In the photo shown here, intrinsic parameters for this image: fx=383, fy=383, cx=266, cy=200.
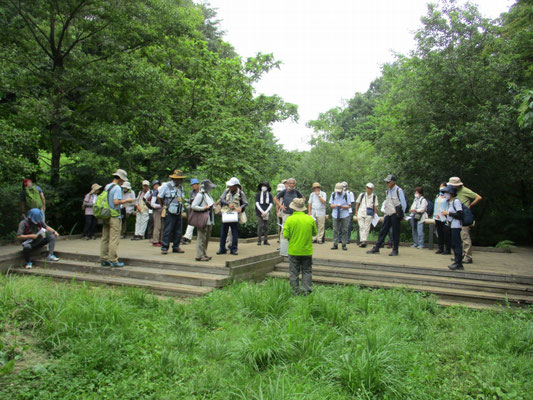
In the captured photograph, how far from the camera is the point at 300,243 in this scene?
6.92m

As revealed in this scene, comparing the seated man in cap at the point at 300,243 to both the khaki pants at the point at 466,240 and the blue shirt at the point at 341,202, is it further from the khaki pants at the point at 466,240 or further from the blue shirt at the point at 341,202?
the blue shirt at the point at 341,202

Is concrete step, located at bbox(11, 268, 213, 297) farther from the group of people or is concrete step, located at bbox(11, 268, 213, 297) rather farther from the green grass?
the green grass

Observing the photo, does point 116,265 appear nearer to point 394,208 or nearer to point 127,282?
point 127,282

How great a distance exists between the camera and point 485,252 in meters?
12.6

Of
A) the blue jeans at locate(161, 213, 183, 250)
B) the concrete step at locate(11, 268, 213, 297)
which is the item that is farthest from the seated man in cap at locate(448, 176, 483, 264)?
the blue jeans at locate(161, 213, 183, 250)

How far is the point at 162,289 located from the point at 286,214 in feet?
14.2

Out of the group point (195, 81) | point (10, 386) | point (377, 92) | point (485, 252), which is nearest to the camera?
point (10, 386)

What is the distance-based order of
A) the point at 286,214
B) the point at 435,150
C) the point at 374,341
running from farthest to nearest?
the point at 435,150 < the point at 286,214 < the point at 374,341

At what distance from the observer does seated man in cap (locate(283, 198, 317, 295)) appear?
693cm

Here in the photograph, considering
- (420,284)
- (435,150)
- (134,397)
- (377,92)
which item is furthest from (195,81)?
(377,92)

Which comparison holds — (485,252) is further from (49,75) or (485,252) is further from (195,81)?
(49,75)

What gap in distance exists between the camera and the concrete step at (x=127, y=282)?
7.25 metres

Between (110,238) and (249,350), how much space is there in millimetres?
5276

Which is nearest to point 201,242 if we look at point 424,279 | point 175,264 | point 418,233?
point 175,264
